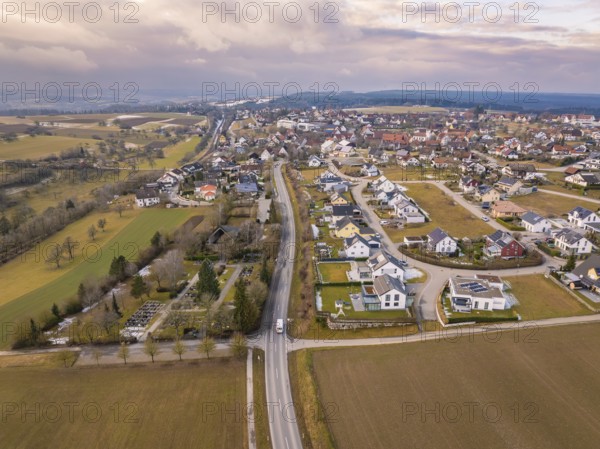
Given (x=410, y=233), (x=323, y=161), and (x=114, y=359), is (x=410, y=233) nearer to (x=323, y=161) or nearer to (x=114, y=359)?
(x=114, y=359)

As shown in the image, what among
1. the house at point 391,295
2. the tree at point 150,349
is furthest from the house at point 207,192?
the house at point 391,295

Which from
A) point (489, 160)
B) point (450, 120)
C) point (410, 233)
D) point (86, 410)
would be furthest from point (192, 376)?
point (450, 120)

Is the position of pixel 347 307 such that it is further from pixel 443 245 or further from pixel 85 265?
pixel 85 265

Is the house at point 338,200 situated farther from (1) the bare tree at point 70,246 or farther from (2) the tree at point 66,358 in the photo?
(2) the tree at point 66,358

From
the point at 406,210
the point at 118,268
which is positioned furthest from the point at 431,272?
the point at 118,268

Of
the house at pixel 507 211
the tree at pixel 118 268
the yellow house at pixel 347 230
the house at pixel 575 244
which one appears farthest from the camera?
the house at pixel 507 211

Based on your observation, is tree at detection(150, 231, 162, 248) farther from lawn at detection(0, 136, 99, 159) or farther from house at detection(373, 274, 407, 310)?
lawn at detection(0, 136, 99, 159)

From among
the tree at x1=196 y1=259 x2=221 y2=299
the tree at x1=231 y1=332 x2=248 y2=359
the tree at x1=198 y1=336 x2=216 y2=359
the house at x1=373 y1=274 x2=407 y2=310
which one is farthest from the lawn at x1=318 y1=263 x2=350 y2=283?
the tree at x1=198 y1=336 x2=216 y2=359
